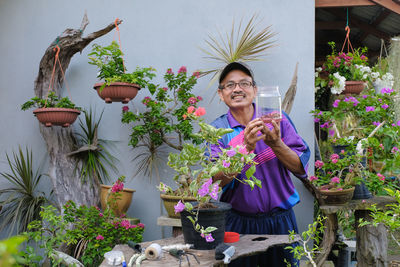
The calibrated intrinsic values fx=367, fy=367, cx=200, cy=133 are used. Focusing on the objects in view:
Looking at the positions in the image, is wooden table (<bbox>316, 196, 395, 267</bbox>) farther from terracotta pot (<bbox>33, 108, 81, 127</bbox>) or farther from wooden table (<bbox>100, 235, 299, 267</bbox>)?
terracotta pot (<bbox>33, 108, 81, 127</bbox>)

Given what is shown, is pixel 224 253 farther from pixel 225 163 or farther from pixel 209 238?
pixel 225 163

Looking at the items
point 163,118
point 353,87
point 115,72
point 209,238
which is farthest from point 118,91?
point 353,87

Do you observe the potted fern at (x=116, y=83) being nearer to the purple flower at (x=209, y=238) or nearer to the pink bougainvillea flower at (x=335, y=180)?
the pink bougainvillea flower at (x=335, y=180)

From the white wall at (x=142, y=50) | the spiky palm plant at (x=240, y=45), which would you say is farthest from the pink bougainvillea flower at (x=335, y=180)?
the spiky palm plant at (x=240, y=45)

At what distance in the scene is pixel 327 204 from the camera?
3.21 metres

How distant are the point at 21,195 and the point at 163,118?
180 cm

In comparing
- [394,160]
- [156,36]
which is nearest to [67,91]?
[156,36]

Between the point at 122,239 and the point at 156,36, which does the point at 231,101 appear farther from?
the point at 156,36

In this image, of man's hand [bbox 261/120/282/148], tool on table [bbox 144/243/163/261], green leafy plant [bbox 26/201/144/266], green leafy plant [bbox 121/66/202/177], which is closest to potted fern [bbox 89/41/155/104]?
green leafy plant [bbox 121/66/202/177]

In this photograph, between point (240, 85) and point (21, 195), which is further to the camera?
point (21, 195)

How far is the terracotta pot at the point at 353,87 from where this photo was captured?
3891 mm

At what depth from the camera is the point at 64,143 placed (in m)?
3.80

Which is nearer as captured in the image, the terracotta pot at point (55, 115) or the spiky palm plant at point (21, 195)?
the terracotta pot at point (55, 115)

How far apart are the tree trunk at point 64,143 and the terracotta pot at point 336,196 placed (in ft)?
7.25
